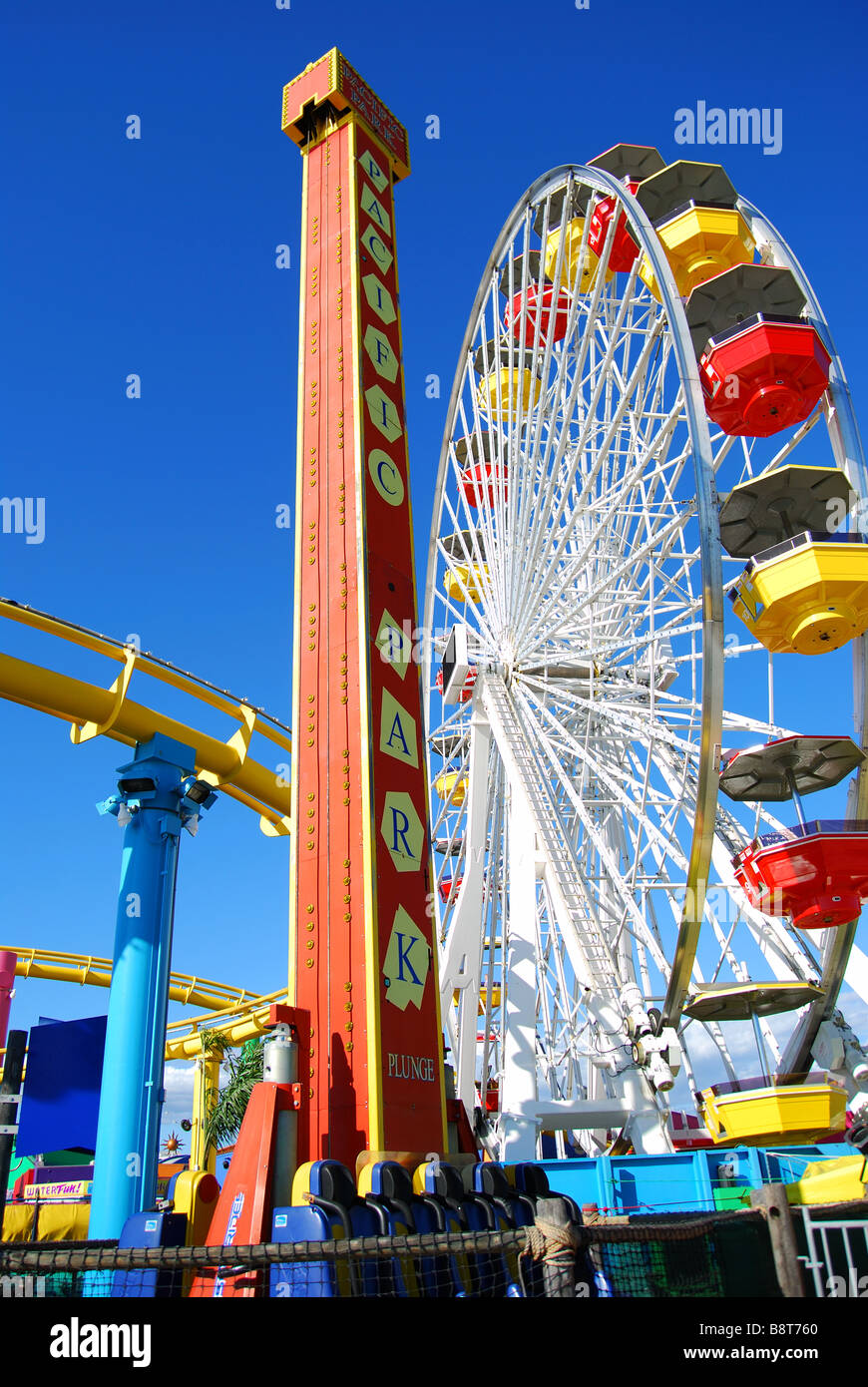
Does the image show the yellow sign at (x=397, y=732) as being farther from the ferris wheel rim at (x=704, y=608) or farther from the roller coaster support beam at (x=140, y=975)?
the roller coaster support beam at (x=140, y=975)

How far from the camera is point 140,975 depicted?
10.8 m

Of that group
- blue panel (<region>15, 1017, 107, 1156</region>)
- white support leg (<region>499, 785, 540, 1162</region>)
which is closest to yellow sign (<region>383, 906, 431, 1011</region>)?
white support leg (<region>499, 785, 540, 1162</region>)

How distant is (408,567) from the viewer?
35.1ft

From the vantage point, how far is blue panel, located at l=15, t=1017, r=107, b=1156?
1035cm

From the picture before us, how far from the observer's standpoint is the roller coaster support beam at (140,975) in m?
10.0

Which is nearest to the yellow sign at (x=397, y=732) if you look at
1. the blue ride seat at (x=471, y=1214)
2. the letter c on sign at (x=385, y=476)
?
the letter c on sign at (x=385, y=476)

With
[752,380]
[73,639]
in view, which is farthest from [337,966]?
[752,380]

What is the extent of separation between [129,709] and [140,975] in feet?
10.5

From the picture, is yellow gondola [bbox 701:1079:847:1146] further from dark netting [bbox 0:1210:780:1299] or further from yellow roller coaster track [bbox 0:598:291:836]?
yellow roller coaster track [bbox 0:598:291:836]

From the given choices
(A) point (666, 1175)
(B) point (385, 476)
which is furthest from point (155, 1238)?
(B) point (385, 476)

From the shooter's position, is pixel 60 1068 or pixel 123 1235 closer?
pixel 123 1235

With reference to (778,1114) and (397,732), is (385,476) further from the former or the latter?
(778,1114)
